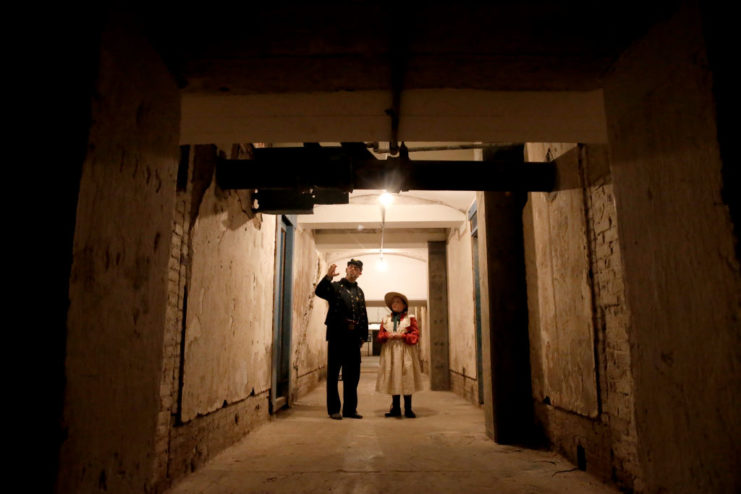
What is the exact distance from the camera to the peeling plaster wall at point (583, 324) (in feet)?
7.94

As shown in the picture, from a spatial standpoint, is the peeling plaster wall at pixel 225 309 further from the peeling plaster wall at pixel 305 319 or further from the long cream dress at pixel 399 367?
the peeling plaster wall at pixel 305 319

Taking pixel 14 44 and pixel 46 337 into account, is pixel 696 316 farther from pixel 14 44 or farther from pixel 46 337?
pixel 14 44

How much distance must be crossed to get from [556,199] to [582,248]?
0.52m

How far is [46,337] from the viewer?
1.06m

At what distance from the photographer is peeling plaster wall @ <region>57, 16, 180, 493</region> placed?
1136 millimetres

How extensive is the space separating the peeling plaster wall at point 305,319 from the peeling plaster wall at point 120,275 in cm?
454

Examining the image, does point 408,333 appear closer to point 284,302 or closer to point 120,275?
point 284,302

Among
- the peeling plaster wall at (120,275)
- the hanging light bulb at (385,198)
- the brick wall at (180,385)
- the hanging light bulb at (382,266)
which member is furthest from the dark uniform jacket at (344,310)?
the hanging light bulb at (382,266)

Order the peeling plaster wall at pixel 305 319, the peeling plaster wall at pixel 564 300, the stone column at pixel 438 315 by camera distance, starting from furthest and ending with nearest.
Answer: the stone column at pixel 438 315
the peeling plaster wall at pixel 305 319
the peeling plaster wall at pixel 564 300

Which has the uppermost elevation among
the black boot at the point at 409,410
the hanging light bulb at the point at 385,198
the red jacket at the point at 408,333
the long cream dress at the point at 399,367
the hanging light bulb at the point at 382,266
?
the hanging light bulb at the point at 385,198

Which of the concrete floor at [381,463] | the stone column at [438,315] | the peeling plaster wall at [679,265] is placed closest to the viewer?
the peeling plaster wall at [679,265]

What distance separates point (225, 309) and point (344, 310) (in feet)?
5.72

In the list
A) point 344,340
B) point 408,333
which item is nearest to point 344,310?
point 344,340

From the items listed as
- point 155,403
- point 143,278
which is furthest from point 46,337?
point 155,403
